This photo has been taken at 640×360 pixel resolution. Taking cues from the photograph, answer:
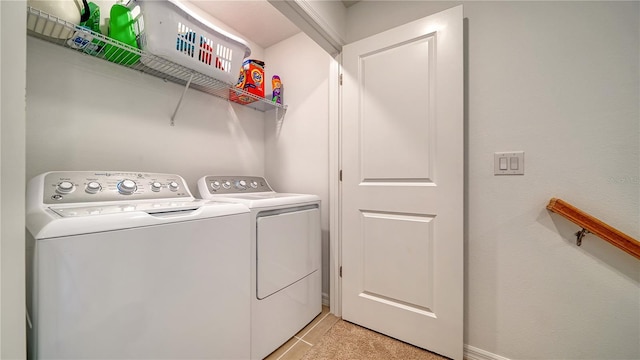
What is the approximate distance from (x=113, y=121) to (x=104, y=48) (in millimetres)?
381

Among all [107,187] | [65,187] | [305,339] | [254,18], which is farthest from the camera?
[254,18]

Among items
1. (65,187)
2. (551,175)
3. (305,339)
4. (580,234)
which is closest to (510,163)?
(551,175)

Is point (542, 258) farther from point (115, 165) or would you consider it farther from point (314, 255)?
point (115, 165)

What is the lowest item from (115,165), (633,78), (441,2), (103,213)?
(103,213)

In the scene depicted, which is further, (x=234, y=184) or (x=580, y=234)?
(x=234, y=184)

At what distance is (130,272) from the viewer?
31.5 inches

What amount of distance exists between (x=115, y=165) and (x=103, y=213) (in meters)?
0.73

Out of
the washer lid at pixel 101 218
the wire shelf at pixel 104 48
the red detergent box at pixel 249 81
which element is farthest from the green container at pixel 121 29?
the washer lid at pixel 101 218

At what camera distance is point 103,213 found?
2.60 ft

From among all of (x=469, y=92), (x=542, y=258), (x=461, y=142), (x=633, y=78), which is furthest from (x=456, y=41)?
(x=542, y=258)

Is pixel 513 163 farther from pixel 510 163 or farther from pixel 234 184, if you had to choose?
pixel 234 184

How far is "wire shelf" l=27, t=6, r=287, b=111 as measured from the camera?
1.01 m

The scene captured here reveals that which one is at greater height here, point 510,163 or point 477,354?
point 510,163
